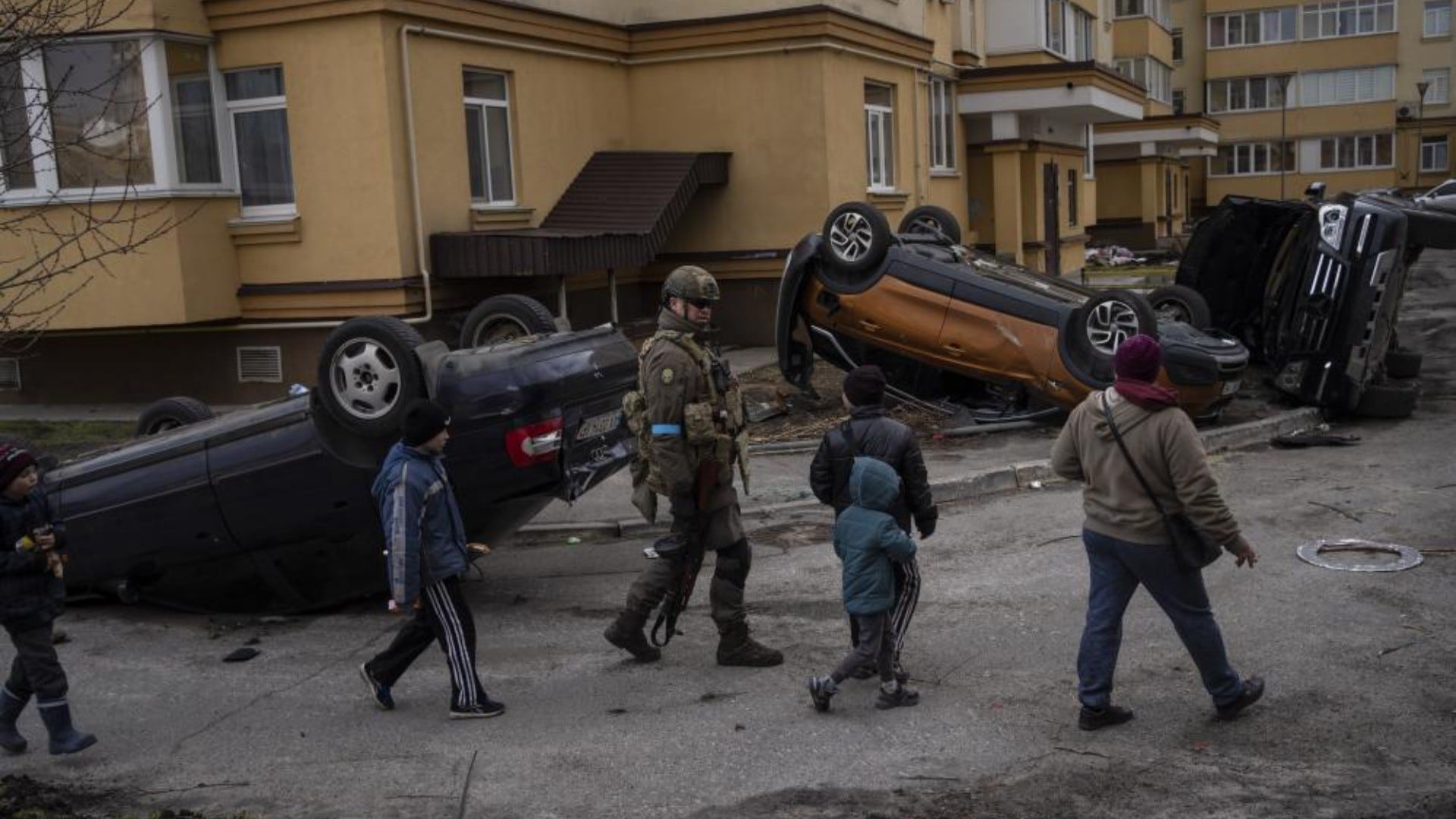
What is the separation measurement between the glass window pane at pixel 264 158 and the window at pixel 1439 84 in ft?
177

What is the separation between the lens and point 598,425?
7.50 m

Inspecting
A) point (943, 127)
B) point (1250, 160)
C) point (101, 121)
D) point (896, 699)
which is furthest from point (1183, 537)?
point (1250, 160)

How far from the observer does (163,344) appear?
1534 cm

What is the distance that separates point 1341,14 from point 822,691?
58999 mm

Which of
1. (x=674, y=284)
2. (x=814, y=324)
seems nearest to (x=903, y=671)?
(x=674, y=284)

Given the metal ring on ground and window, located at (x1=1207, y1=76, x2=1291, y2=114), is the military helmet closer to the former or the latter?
the metal ring on ground

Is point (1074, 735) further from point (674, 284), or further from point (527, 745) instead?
point (674, 284)

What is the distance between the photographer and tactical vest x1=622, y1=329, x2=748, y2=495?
6.21m

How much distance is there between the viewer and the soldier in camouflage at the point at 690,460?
245 inches

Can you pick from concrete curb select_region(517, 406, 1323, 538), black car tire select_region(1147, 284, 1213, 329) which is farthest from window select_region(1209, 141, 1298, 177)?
concrete curb select_region(517, 406, 1323, 538)

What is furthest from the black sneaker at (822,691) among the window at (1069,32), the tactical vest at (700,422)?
the window at (1069,32)

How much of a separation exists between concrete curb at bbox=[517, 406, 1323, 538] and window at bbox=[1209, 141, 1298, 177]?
163 feet

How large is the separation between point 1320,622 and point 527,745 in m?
3.96

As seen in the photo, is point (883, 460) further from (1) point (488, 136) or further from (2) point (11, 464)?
(1) point (488, 136)
